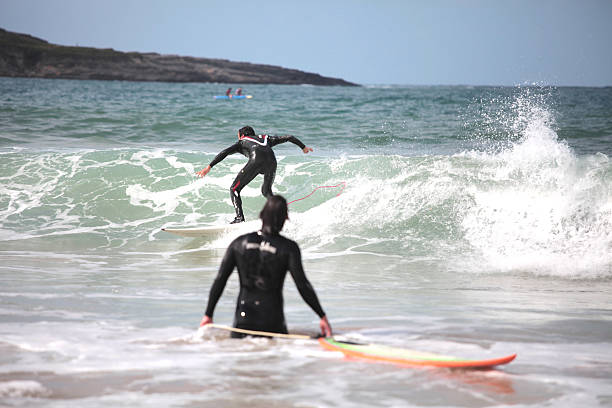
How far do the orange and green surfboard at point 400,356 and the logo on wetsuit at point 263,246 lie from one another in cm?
72

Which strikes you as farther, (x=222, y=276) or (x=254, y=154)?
(x=254, y=154)

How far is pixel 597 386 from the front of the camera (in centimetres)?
430

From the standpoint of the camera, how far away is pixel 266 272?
15.2ft

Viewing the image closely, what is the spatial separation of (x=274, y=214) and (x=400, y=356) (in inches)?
48.4

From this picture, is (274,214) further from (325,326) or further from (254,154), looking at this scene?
(254,154)

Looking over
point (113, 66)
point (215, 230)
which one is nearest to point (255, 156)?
point (215, 230)

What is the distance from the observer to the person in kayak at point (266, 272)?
4566mm

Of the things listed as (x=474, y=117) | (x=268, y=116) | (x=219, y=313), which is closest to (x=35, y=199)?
(x=219, y=313)

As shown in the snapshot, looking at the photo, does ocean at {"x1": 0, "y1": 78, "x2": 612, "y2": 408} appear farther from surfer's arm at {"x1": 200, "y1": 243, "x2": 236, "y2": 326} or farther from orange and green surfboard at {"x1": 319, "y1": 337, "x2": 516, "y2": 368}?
surfer's arm at {"x1": 200, "y1": 243, "x2": 236, "y2": 326}

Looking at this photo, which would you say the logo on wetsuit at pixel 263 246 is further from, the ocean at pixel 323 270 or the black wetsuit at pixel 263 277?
the ocean at pixel 323 270

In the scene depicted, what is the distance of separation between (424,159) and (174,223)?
5919 mm

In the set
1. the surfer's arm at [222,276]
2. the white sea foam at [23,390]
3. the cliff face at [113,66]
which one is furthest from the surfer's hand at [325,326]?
the cliff face at [113,66]

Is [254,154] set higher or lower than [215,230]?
higher

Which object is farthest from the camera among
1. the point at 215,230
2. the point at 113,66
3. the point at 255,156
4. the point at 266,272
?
the point at 113,66
